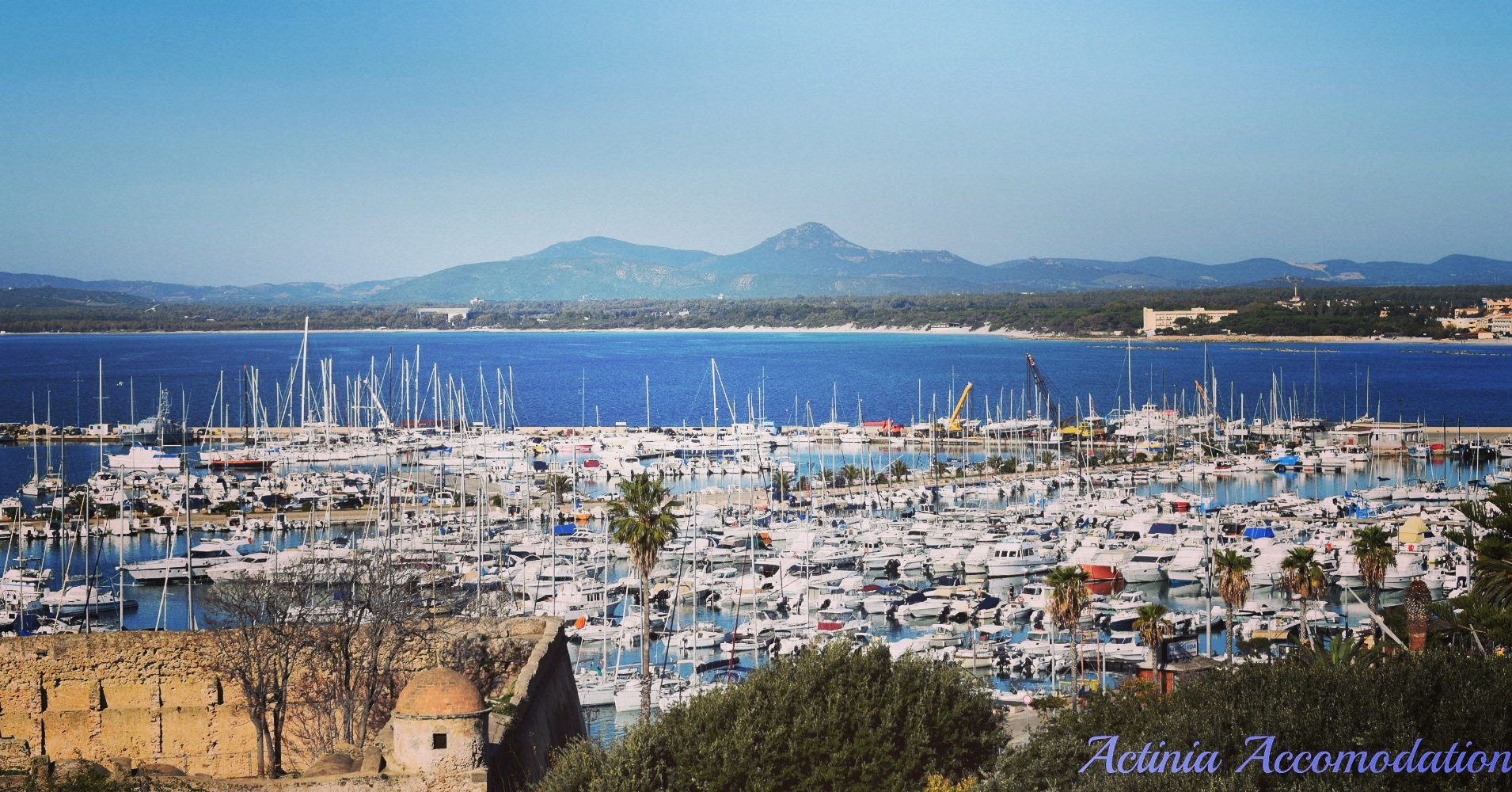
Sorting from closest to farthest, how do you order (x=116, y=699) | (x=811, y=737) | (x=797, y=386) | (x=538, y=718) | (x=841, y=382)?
1. (x=811, y=737)
2. (x=538, y=718)
3. (x=116, y=699)
4. (x=797, y=386)
5. (x=841, y=382)

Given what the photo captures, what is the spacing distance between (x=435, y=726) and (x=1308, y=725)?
851 centimetres

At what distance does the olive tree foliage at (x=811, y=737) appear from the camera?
579 inches

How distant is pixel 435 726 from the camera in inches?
538

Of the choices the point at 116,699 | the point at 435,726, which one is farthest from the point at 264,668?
the point at 435,726

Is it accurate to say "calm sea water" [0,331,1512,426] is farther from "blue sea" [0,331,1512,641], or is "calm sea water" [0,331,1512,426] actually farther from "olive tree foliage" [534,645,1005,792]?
"olive tree foliage" [534,645,1005,792]

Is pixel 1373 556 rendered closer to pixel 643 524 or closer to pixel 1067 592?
pixel 1067 592

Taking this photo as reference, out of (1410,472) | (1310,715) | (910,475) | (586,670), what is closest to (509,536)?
(586,670)

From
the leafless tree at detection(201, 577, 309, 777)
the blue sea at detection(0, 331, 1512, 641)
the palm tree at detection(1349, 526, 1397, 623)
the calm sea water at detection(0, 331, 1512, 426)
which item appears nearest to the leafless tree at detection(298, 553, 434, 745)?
the leafless tree at detection(201, 577, 309, 777)

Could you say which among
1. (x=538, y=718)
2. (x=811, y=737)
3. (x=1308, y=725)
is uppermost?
(x=1308, y=725)

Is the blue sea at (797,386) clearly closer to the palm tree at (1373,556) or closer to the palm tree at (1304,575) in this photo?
the palm tree at (1373,556)

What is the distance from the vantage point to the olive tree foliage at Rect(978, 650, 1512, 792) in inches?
467

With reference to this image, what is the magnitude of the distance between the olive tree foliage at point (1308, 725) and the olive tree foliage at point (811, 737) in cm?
120

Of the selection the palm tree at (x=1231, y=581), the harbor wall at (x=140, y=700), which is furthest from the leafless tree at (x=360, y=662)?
the palm tree at (x=1231, y=581)

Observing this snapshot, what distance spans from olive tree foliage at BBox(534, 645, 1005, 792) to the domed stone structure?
44.0 inches
